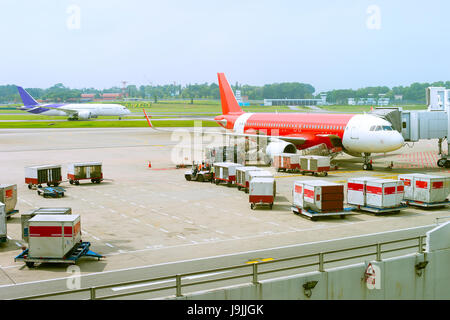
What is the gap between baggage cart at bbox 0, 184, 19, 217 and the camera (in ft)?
96.4

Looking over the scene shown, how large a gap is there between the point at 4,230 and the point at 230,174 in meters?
19.8

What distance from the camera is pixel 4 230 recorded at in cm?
2447

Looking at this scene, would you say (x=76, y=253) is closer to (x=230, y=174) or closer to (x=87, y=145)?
(x=230, y=174)

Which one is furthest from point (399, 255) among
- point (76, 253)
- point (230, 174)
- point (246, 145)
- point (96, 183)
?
point (246, 145)

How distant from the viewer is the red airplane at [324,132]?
45531mm

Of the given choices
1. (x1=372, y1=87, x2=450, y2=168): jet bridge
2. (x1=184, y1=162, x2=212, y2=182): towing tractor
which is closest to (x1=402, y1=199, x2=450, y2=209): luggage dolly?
(x1=372, y1=87, x2=450, y2=168): jet bridge

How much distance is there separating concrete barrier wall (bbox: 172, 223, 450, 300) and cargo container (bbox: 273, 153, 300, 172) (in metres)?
24.9

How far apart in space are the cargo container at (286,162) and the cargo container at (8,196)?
25496 mm

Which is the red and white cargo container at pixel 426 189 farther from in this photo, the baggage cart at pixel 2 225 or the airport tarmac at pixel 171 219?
the baggage cart at pixel 2 225

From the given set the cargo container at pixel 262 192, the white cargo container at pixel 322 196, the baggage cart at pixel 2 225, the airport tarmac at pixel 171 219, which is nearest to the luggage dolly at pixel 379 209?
the airport tarmac at pixel 171 219

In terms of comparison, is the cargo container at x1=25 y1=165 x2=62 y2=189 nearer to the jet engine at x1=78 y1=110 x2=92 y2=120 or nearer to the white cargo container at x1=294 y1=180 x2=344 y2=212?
the white cargo container at x1=294 y1=180 x2=344 y2=212

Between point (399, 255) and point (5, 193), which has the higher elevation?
point (5, 193)
